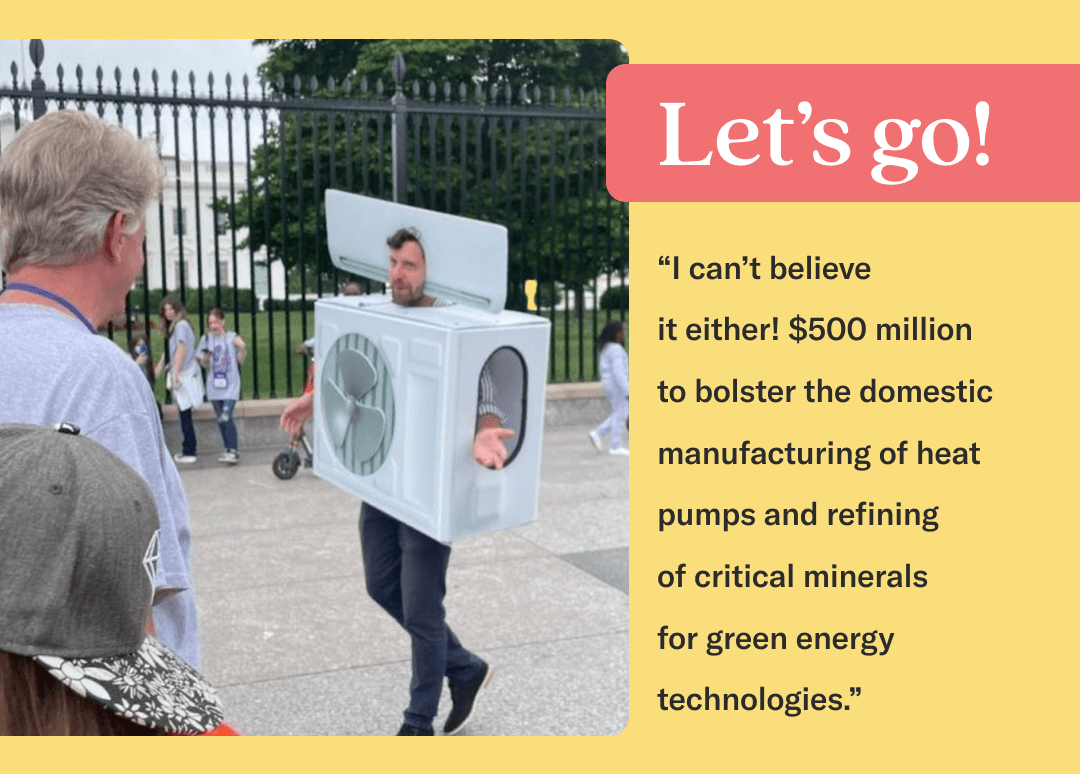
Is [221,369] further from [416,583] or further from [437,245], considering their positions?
[437,245]

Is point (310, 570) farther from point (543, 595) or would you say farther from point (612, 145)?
point (612, 145)

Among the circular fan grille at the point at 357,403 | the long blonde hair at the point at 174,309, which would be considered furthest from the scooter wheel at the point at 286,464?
the circular fan grille at the point at 357,403

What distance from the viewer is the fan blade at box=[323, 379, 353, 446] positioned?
359 cm

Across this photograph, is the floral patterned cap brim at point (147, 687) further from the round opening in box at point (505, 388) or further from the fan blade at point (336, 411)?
the fan blade at point (336, 411)

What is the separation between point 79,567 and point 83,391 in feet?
1.96

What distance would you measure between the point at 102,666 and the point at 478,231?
2262 millimetres

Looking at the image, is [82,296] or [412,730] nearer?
[82,296]

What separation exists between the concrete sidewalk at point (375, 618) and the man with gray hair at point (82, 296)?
2346 millimetres

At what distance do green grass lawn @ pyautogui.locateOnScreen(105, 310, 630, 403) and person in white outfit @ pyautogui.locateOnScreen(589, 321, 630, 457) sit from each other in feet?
1.02

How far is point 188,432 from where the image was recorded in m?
9.70

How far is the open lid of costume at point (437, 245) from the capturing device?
334 cm

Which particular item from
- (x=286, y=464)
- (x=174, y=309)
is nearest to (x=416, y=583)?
(x=286, y=464)

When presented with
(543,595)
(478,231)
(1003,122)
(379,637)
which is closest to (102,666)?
(1003,122)

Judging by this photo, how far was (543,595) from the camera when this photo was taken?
5.62 meters
